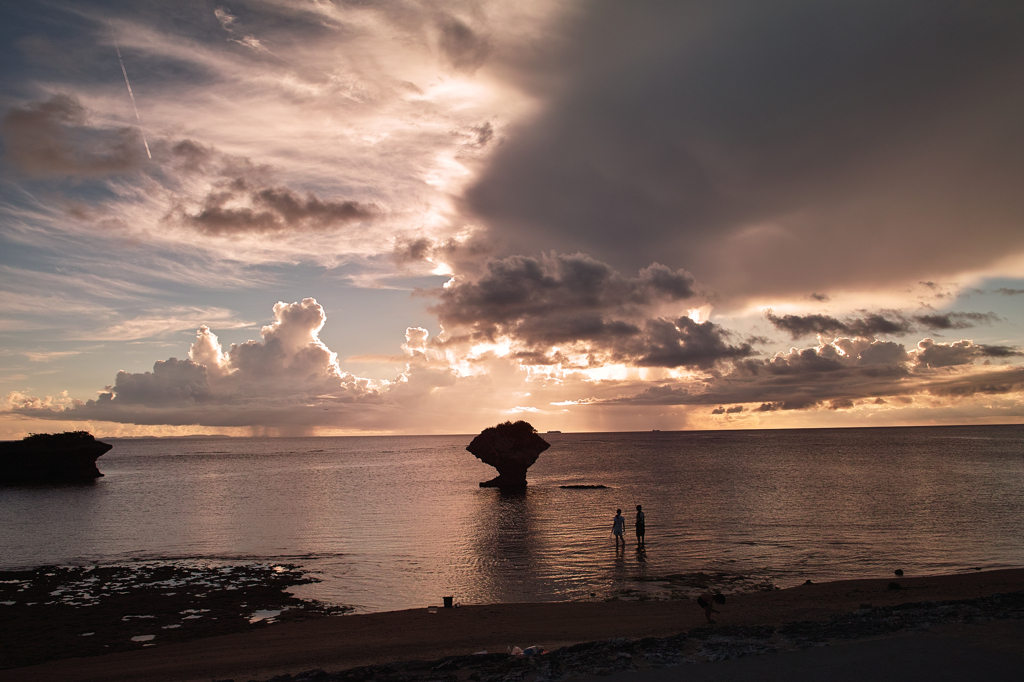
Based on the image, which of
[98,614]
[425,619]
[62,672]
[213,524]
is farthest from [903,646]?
[213,524]

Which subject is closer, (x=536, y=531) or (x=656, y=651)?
(x=656, y=651)

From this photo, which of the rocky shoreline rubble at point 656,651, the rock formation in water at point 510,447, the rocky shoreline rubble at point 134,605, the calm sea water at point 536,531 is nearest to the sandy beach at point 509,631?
the rocky shoreline rubble at point 656,651

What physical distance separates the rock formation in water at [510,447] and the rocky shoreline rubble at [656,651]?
189ft

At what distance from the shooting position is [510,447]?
74.6 m

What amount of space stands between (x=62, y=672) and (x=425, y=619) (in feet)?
36.8

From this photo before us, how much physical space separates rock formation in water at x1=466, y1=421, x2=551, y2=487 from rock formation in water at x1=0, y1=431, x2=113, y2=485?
75531 mm

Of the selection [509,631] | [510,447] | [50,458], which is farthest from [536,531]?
[50,458]

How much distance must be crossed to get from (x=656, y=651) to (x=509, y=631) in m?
6.93

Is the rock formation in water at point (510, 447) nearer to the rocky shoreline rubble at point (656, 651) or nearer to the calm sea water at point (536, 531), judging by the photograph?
the calm sea water at point (536, 531)

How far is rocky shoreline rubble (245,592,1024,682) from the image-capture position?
13461mm

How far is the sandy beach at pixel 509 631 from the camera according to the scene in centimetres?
1609

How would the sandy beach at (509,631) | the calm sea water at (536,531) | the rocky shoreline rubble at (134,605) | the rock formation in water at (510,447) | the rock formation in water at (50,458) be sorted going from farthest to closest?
1. the rock formation in water at (50,458)
2. the rock formation in water at (510,447)
3. the calm sea water at (536,531)
4. the rocky shoreline rubble at (134,605)
5. the sandy beach at (509,631)

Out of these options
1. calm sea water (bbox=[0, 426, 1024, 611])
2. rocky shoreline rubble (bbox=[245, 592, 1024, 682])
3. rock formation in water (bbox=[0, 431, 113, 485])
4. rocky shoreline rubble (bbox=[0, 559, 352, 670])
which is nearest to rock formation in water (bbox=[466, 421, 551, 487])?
calm sea water (bbox=[0, 426, 1024, 611])

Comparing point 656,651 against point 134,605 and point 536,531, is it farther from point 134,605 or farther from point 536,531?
point 536,531
